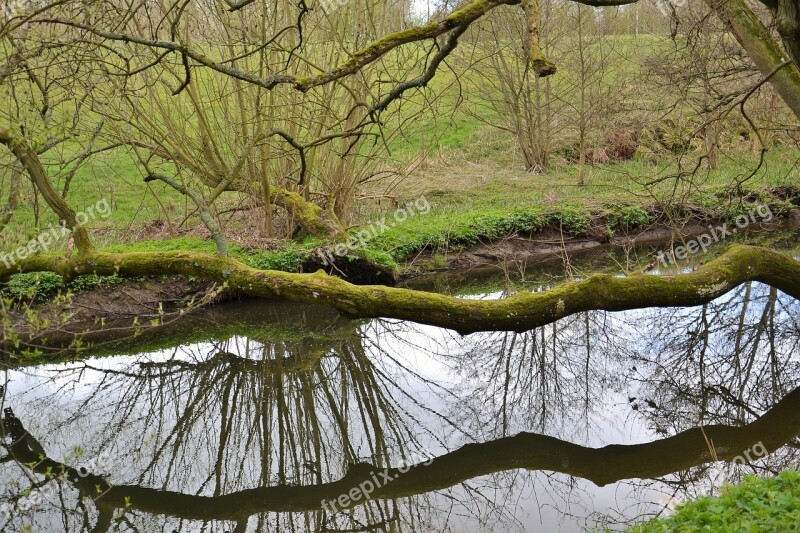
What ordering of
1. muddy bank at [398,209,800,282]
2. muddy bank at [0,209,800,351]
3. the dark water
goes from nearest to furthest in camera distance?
the dark water
muddy bank at [0,209,800,351]
muddy bank at [398,209,800,282]

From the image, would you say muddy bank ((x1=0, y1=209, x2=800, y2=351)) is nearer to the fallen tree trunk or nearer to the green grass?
the fallen tree trunk

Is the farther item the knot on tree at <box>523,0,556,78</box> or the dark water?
the dark water

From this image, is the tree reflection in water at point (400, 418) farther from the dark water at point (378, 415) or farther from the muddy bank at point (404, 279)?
the muddy bank at point (404, 279)

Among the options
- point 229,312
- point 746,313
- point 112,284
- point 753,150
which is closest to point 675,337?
point 746,313

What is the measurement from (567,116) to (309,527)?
53.2 ft

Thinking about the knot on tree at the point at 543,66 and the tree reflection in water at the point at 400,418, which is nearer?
the knot on tree at the point at 543,66

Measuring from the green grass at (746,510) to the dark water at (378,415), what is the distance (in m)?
0.83

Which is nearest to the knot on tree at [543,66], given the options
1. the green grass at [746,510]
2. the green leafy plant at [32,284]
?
the green grass at [746,510]

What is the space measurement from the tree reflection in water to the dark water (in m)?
0.03

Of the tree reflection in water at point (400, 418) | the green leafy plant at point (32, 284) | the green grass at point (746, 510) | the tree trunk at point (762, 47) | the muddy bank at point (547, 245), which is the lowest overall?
the green grass at point (746, 510)

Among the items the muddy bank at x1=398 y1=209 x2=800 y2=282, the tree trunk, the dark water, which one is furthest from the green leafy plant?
the tree trunk

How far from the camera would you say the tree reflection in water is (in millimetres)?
5973

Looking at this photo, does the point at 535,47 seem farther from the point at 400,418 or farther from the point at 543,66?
the point at 400,418

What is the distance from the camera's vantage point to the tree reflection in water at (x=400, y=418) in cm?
597
